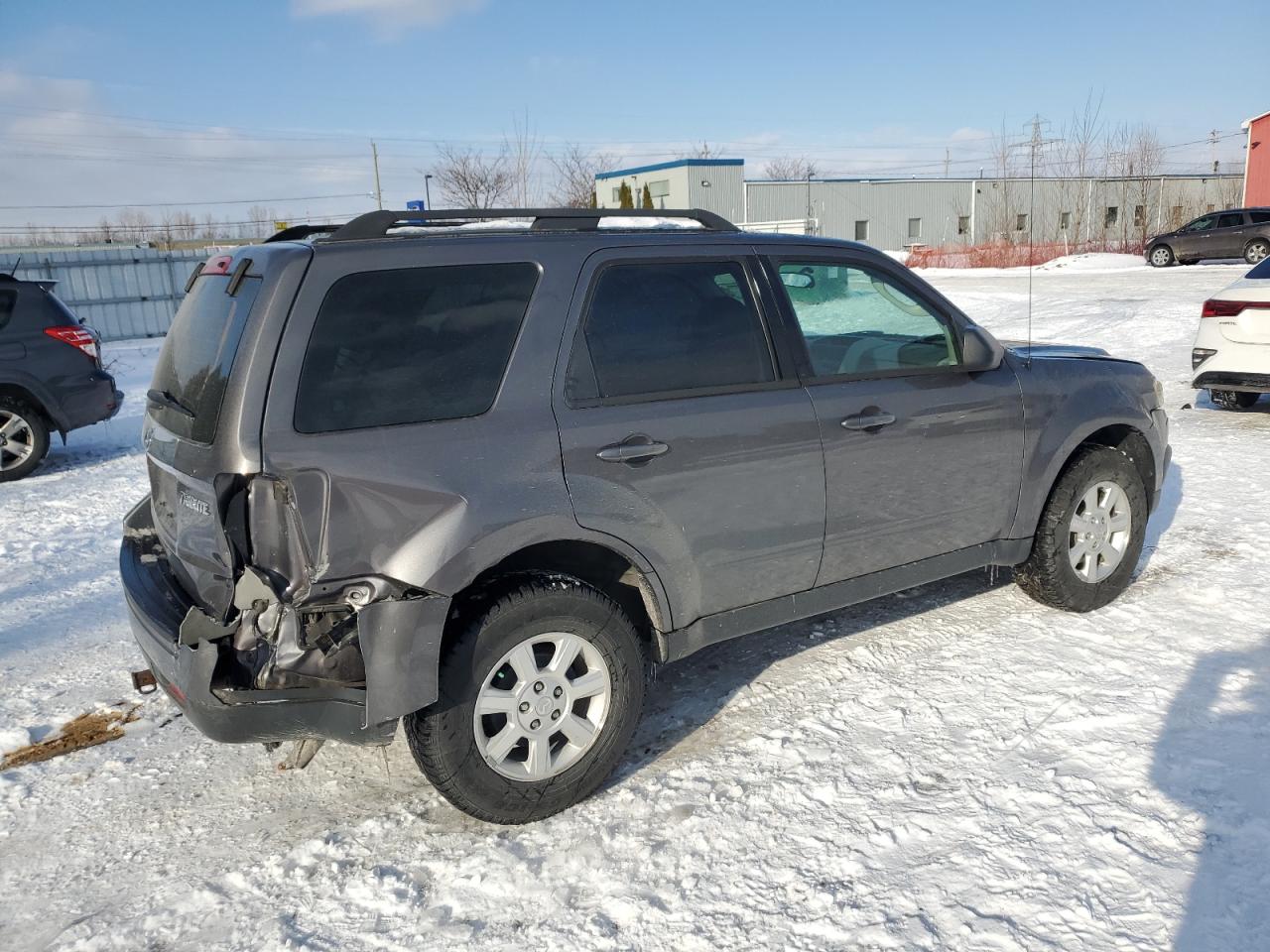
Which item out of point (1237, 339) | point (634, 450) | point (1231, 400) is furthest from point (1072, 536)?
point (1231, 400)

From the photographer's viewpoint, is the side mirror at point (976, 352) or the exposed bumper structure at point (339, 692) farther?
the side mirror at point (976, 352)

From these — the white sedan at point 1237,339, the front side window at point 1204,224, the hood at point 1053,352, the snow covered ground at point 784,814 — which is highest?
the front side window at point 1204,224

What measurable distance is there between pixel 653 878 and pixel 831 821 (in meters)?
0.64

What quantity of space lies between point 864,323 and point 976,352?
1.62 ft

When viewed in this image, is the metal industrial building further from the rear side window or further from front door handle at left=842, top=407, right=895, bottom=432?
the rear side window

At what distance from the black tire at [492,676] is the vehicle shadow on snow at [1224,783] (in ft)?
5.73

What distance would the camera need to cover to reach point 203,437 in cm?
297

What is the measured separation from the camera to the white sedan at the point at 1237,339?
8.52 meters

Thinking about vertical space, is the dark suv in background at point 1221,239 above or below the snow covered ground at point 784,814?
above

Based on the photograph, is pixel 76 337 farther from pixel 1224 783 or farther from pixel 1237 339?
pixel 1237 339

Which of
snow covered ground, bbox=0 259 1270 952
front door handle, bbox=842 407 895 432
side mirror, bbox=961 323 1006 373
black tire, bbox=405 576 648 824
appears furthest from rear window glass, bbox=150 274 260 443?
side mirror, bbox=961 323 1006 373

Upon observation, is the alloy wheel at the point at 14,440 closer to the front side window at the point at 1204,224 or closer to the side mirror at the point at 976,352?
the side mirror at the point at 976,352

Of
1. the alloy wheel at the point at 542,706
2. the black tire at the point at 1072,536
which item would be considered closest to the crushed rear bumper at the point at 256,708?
the alloy wheel at the point at 542,706

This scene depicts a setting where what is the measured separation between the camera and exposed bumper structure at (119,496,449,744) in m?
2.87
